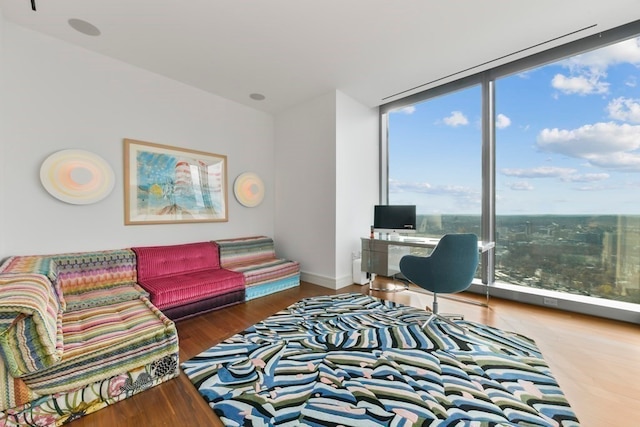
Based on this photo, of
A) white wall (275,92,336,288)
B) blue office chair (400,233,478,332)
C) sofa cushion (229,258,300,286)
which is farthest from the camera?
white wall (275,92,336,288)

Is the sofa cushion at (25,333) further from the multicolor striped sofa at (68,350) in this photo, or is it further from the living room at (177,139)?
the living room at (177,139)

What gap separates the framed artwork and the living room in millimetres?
96

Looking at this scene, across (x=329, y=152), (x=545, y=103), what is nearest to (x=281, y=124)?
(x=329, y=152)

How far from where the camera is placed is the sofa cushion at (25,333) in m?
1.26

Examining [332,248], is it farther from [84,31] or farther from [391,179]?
[84,31]

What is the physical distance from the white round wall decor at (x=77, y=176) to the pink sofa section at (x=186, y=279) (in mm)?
776

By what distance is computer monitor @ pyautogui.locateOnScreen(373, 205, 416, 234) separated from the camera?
3707 millimetres

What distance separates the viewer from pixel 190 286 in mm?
2770

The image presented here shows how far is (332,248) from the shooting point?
12.4 ft

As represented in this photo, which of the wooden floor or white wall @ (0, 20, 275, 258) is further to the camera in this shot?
white wall @ (0, 20, 275, 258)

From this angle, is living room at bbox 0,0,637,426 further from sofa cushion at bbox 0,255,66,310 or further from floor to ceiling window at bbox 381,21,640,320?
floor to ceiling window at bbox 381,21,640,320

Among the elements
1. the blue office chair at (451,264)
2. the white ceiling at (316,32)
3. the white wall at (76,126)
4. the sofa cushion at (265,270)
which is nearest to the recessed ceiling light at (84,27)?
the white ceiling at (316,32)

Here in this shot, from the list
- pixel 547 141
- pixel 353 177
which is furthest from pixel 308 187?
pixel 547 141

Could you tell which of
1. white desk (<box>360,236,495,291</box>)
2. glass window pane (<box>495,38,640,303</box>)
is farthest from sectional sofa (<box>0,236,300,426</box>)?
glass window pane (<box>495,38,640,303</box>)
